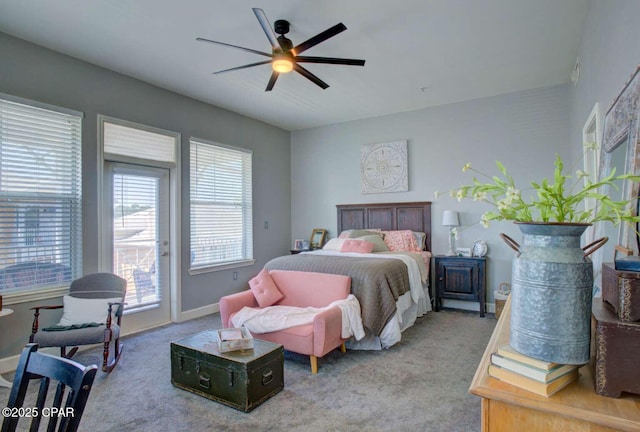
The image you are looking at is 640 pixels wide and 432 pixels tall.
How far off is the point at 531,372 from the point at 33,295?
3968 mm

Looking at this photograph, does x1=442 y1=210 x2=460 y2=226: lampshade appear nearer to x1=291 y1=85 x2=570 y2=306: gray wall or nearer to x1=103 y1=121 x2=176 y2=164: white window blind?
x1=291 y1=85 x2=570 y2=306: gray wall

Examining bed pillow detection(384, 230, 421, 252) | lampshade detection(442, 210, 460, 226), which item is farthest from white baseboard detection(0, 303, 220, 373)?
lampshade detection(442, 210, 460, 226)

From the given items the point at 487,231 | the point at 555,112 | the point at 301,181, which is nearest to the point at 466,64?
the point at 555,112

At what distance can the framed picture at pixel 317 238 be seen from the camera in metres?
6.18

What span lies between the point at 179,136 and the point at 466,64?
3.59 metres

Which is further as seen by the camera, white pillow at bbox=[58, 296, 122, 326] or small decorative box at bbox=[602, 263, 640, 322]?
white pillow at bbox=[58, 296, 122, 326]

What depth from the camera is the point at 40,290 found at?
10.9ft

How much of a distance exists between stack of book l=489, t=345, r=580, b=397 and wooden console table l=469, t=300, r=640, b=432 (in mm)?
16

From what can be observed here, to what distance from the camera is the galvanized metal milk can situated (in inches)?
38.3

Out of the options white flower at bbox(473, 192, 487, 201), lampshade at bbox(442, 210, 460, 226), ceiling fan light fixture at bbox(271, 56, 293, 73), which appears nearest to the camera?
white flower at bbox(473, 192, 487, 201)

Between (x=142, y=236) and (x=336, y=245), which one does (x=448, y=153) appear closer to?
(x=336, y=245)

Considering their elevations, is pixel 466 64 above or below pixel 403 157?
above

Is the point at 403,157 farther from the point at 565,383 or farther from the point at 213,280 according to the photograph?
the point at 565,383

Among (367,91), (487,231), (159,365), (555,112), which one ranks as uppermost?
(367,91)
